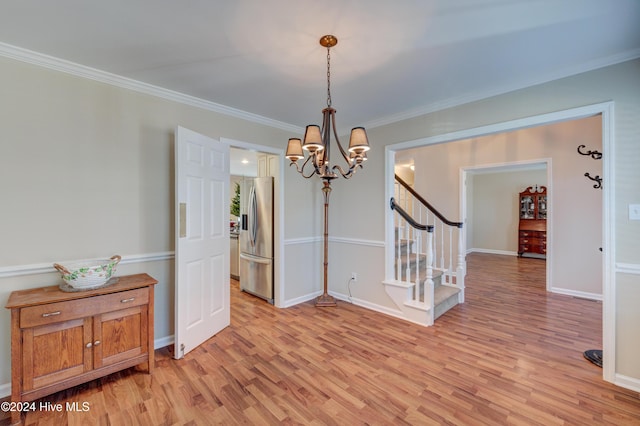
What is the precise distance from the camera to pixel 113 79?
7.77 feet

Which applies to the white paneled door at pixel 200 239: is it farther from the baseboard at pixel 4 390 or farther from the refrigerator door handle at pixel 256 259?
the baseboard at pixel 4 390

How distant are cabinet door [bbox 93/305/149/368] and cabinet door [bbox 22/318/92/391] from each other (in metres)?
0.05

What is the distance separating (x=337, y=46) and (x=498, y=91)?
67.7 inches

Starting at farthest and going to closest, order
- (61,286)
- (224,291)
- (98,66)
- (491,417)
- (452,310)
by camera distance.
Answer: (452,310) → (224,291) → (98,66) → (61,286) → (491,417)

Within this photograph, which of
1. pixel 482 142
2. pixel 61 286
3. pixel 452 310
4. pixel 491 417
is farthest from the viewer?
pixel 482 142

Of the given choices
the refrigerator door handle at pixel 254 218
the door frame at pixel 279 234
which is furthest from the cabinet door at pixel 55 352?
the refrigerator door handle at pixel 254 218

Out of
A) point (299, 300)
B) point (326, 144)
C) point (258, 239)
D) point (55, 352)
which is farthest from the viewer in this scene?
point (258, 239)

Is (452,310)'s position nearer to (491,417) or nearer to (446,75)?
(491,417)

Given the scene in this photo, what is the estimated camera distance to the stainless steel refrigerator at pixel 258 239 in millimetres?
3846

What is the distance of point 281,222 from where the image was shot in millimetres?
3660

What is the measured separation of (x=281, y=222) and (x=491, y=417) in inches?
109

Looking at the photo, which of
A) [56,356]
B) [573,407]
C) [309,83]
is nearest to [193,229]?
[56,356]

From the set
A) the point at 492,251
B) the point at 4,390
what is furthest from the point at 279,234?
the point at 492,251

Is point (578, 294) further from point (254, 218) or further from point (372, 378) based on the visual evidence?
point (254, 218)
